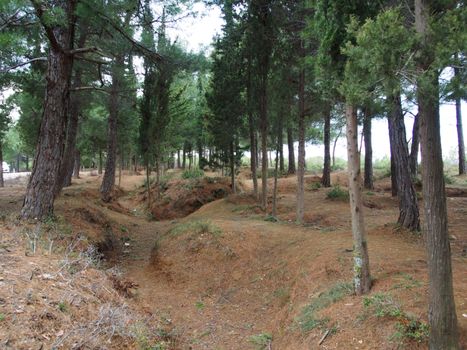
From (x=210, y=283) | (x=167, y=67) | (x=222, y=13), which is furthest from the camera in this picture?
(x=222, y=13)

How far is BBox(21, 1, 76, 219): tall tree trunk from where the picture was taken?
8148 millimetres

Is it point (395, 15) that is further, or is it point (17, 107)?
point (17, 107)

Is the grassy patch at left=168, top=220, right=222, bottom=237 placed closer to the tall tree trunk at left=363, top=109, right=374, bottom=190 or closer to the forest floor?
the forest floor

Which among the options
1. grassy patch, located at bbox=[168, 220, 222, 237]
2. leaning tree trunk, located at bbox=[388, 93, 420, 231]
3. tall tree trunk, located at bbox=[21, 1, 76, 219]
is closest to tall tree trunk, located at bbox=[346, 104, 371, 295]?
leaning tree trunk, located at bbox=[388, 93, 420, 231]

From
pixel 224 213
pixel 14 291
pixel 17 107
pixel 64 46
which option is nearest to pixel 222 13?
pixel 64 46

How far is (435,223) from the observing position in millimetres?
3564

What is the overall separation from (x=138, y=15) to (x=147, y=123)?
21.4 feet

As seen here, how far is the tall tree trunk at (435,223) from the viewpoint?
3.49 m

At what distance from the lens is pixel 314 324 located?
4711mm

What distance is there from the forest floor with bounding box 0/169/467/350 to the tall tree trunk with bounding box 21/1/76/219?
2.52ft

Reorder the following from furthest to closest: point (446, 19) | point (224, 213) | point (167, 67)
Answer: point (224, 213) < point (167, 67) < point (446, 19)

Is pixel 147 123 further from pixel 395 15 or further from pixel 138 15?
pixel 395 15

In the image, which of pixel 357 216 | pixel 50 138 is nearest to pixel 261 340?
pixel 357 216

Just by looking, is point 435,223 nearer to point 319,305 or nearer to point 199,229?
point 319,305
